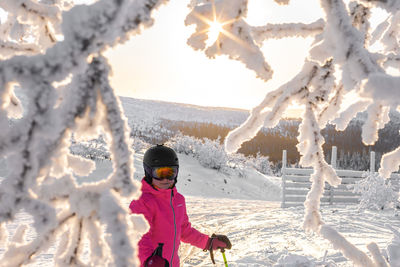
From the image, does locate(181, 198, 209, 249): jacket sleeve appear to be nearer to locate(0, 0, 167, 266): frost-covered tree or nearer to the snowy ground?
the snowy ground

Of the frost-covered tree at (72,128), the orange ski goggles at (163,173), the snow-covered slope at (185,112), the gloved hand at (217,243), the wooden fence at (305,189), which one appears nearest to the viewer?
the frost-covered tree at (72,128)

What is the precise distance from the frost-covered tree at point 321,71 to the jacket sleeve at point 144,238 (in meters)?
1.09

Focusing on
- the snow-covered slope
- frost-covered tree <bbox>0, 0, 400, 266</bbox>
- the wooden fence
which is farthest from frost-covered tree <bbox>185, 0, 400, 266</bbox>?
the snow-covered slope

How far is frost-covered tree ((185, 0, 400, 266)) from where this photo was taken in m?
0.96

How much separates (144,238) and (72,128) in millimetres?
1812

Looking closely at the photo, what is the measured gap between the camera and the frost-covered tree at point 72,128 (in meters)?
0.69

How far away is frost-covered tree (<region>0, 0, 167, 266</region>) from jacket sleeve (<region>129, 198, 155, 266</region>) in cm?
159

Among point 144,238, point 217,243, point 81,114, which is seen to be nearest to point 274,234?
point 217,243

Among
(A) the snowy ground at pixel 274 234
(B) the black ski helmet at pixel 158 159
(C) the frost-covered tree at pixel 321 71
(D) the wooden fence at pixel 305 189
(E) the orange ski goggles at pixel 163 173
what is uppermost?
(C) the frost-covered tree at pixel 321 71

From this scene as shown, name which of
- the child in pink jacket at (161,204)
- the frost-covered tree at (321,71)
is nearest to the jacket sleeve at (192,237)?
the child in pink jacket at (161,204)

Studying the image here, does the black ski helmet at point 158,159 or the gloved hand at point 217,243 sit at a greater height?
the black ski helmet at point 158,159

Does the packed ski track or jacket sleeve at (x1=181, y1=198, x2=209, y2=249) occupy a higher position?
jacket sleeve at (x1=181, y1=198, x2=209, y2=249)

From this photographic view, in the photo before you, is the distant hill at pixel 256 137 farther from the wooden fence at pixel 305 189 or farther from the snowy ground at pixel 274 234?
the snowy ground at pixel 274 234

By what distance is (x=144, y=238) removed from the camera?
93.7 inches
